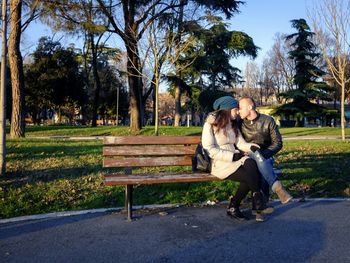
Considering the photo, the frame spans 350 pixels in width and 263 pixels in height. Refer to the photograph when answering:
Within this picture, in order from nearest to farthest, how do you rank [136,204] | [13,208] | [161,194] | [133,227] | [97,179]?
[133,227], [13,208], [136,204], [161,194], [97,179]

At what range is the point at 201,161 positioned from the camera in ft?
18.5

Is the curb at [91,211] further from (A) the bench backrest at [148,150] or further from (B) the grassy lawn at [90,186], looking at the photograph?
(A) the bench backrest at [148,150]

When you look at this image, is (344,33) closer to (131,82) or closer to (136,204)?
(131,82)

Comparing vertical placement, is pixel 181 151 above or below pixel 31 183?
above

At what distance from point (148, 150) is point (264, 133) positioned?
166 cm

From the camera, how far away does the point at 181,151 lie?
621 centimetres

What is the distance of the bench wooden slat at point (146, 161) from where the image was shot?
5.88 metres

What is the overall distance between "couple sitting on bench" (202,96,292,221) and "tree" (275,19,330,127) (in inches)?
1353

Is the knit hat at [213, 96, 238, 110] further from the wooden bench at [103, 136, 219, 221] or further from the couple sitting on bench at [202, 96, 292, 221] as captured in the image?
the wooden bench at [103, 136, 219, 221]

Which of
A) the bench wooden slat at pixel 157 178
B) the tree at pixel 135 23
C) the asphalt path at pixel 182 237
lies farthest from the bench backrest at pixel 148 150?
the tree at pixel 135 23

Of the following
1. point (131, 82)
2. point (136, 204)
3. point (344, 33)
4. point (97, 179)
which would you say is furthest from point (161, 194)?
point (131, 82)

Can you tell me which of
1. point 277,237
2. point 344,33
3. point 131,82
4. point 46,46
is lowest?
point 277,237

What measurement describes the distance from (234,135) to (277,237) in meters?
1.57

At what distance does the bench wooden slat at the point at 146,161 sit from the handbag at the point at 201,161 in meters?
0.43
